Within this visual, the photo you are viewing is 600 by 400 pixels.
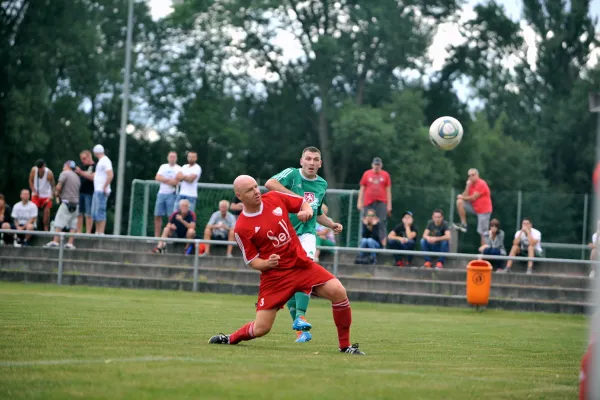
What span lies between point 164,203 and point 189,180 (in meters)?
1.14

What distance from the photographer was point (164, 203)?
81.5 ft

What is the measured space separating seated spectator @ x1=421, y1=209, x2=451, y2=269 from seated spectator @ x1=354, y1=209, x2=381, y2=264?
1092 mm

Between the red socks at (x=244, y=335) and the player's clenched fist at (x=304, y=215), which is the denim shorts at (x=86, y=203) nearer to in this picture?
the red socks at (x=244, y=335)

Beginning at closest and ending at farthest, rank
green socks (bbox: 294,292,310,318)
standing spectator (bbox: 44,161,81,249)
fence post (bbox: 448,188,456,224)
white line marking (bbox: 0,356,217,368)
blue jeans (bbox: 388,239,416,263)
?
white line marking (bbox: 0,356,217,368) < green socks (bbox: 294,292,310,318) < blue jeans (bbox: 388,239,416,263) < standing spectator (bbox: 44,161,81,249) < fence post (bbox: 448,188,456,224)

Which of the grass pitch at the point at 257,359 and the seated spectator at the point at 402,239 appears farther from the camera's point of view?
the seated spectator at the point at 402,239

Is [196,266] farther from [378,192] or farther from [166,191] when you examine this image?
[378,192]

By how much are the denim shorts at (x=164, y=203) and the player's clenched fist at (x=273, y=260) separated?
15.8 metres

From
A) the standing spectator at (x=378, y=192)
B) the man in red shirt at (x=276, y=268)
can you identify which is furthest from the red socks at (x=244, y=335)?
the standing spectator at (x=378, y=192)

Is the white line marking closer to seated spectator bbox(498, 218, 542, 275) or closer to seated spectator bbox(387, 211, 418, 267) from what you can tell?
seated spectator bbox(498, 218, 542, 275)

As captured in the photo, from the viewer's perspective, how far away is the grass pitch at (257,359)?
656 centimetres

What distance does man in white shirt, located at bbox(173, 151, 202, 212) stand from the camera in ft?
78.8

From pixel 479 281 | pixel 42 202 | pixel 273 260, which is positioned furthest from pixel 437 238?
pixel 273 260

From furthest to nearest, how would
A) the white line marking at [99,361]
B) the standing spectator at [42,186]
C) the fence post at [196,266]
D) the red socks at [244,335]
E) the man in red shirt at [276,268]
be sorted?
the standing spectator at [42,186]
the fence post at [196,266]
the red socks at [244,335]
the man in red shirt at [276,268]
the white line marking at [99,361]

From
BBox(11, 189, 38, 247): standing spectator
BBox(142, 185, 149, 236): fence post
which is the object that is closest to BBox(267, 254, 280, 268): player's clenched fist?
BBox(11, 189, 38, 247): standing spectator
